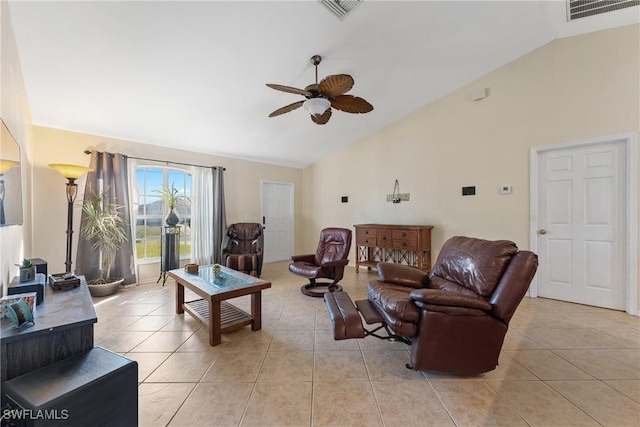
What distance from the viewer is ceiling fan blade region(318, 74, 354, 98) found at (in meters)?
2.08

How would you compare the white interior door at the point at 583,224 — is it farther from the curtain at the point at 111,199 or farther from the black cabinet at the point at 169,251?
the curtain at the point at 111,199

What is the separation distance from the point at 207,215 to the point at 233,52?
3024mm

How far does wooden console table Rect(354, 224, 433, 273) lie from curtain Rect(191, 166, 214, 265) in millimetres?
2803

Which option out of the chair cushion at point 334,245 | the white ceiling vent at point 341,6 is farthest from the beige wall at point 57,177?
the white ceiling vent at point 341,6

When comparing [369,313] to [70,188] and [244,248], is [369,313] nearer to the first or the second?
[244,248]

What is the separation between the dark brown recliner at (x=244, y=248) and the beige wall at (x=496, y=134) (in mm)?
2032

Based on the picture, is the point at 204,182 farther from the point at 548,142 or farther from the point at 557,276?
the point at 557,276

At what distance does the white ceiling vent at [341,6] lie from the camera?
85.7 inches

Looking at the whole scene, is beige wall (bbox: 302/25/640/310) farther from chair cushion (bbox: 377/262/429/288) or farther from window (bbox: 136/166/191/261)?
window (bbox: 136/166/191/261)

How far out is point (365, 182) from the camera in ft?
16.8

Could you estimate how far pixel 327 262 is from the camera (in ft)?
11.2

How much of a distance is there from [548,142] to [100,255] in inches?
246

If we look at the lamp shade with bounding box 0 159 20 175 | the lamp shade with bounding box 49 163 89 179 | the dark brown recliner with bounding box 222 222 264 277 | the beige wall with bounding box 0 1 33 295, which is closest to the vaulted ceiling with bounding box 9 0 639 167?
the beige wall with bounding box 0 1 33 295

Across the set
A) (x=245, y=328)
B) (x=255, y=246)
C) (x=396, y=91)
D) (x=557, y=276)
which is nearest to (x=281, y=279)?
(x=255, y=246)
